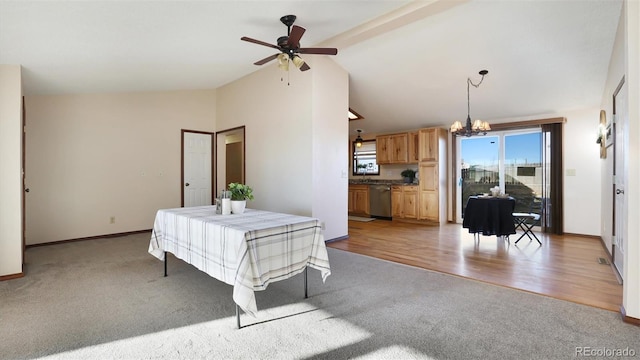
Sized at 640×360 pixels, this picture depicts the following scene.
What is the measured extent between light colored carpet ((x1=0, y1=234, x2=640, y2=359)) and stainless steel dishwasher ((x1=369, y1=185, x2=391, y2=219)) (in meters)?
4.04

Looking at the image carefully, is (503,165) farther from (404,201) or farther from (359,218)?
(359,218)

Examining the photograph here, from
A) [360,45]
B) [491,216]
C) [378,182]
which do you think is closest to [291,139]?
[360,45]

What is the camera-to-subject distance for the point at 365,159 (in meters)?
8.42

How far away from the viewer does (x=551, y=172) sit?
5.52 metres

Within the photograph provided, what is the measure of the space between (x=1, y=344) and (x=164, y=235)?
134 centimetres

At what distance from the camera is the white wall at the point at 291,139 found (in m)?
4.60

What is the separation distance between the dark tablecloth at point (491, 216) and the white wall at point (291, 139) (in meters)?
2.01

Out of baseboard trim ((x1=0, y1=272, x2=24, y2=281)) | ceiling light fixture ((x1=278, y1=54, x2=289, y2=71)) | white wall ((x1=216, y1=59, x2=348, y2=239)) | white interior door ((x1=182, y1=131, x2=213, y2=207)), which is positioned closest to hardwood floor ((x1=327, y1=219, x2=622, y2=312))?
white wall ((x1=216, y1=59, x2=348, y2=239))

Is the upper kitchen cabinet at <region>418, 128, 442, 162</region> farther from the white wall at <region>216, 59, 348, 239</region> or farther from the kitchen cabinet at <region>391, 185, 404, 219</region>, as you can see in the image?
the white wall at <region>216, 59, 348, 239</region>

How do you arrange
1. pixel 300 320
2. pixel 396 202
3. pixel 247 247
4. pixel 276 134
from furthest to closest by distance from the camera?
1. pixel 396 202
2. pixel 276 134
3. pixel 300 320
4. pixel 247 247

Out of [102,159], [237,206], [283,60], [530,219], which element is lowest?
[530,219]

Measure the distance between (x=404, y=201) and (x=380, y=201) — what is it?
0.61 m

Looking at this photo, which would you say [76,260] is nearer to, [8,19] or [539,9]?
[8,19]

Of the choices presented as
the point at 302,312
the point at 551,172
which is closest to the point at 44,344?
the point at 302,312
